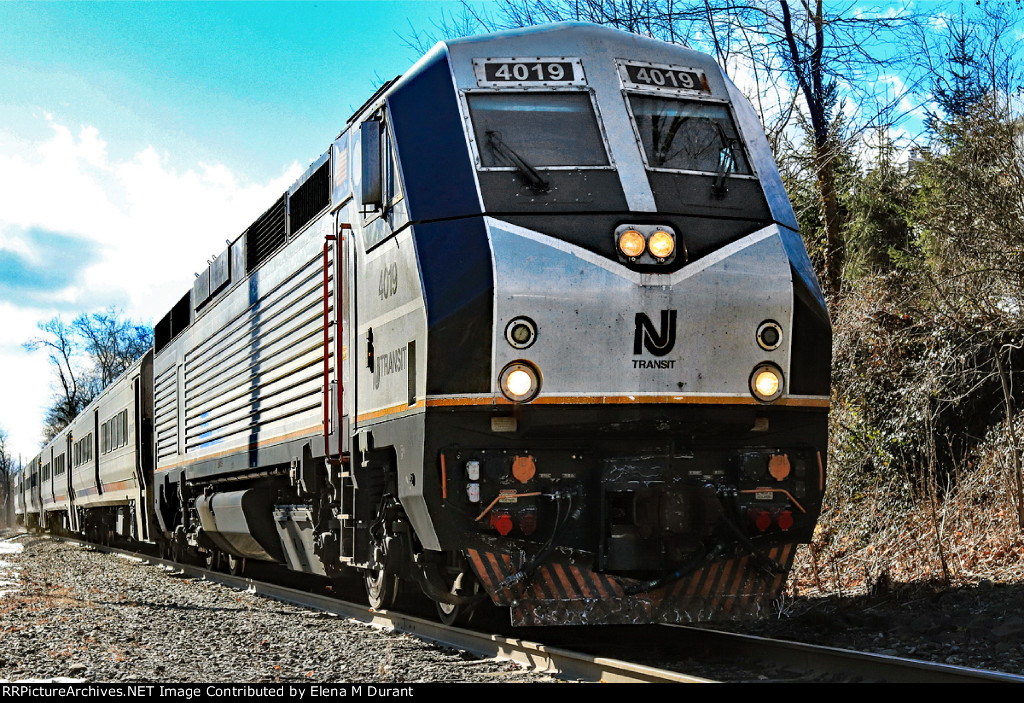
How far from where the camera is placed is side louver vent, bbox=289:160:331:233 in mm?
8875

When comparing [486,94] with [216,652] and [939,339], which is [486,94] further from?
[939,339]

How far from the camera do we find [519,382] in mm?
6188

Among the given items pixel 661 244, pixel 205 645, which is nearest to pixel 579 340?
pixel 661 244

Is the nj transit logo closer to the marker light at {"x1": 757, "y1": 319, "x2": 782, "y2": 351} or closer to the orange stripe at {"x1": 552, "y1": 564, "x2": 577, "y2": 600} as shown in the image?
the marker light at {"x1": 757, "y1": 319, "x2": 782, "y2": 351}

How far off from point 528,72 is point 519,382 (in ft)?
6.98

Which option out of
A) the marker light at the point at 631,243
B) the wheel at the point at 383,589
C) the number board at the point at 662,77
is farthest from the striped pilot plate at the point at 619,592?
the number board at the point at 662,77

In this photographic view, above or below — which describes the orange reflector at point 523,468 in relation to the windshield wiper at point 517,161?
below

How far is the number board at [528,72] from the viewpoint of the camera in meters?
6.93

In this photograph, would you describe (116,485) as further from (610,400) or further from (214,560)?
(610,400)

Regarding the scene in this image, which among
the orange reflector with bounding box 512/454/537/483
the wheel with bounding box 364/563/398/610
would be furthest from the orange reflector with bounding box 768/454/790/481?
the wheel with bounding box 364/563/398/610

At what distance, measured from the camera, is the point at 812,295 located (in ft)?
22.1

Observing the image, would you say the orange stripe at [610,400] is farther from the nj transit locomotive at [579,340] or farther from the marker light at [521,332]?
the marker light at [521,332]

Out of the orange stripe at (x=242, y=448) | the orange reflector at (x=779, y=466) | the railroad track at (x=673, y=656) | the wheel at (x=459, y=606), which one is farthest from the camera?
the orange stripe at (x=242, y=448)

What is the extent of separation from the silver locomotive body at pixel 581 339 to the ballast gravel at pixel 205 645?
1.73 ft
